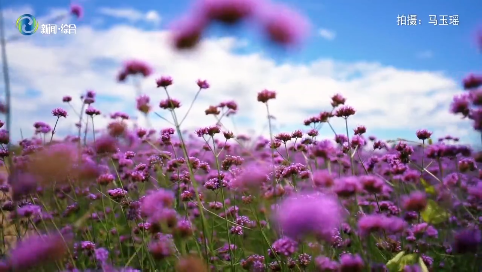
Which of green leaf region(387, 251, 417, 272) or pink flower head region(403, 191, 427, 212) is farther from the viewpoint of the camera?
green leaf region(387, 251, 417, 272)

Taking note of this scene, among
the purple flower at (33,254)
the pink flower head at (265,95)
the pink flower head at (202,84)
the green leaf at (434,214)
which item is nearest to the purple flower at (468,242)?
the green leaf at (434,214)

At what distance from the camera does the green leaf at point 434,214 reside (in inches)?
86.3

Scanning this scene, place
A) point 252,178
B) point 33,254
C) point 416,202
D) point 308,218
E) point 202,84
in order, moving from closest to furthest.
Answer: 1. point 308,218
2. point 33,254
3. point 416,202
4. point 252,178
5. point 202,84

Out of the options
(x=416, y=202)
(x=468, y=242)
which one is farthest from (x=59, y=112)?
(x=468, y=242)

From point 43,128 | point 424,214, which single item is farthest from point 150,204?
point 43,128

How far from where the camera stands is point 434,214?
222cm

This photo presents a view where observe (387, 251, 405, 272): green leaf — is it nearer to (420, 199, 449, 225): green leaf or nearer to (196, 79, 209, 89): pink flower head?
(420, 199, 449, 225): green leaf

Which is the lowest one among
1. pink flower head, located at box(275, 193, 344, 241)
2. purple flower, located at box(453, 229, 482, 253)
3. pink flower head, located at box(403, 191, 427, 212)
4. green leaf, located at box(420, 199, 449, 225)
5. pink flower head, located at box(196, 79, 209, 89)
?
purple flower, located at box(453, 229, 482, 253)

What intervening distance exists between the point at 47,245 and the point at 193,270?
0.62m

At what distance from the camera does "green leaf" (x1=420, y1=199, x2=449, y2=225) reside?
2.19 meters

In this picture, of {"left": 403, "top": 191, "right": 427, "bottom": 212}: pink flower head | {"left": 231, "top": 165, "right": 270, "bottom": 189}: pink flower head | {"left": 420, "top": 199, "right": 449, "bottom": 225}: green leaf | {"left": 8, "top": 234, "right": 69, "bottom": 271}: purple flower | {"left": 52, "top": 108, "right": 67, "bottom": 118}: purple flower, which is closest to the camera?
{"left": 8, "top": 234, "right": 69, "bottom": 271}: purple flower

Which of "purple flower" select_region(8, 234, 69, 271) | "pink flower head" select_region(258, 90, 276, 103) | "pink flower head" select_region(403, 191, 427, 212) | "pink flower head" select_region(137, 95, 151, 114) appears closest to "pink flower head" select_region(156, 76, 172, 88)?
"pink flower head" select_region(137, 95, 151, 114)

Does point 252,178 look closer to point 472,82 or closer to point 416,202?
point 416,202

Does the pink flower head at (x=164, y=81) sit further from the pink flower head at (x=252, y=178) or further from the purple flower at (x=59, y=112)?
the purple flower at (x=59, y=112)
